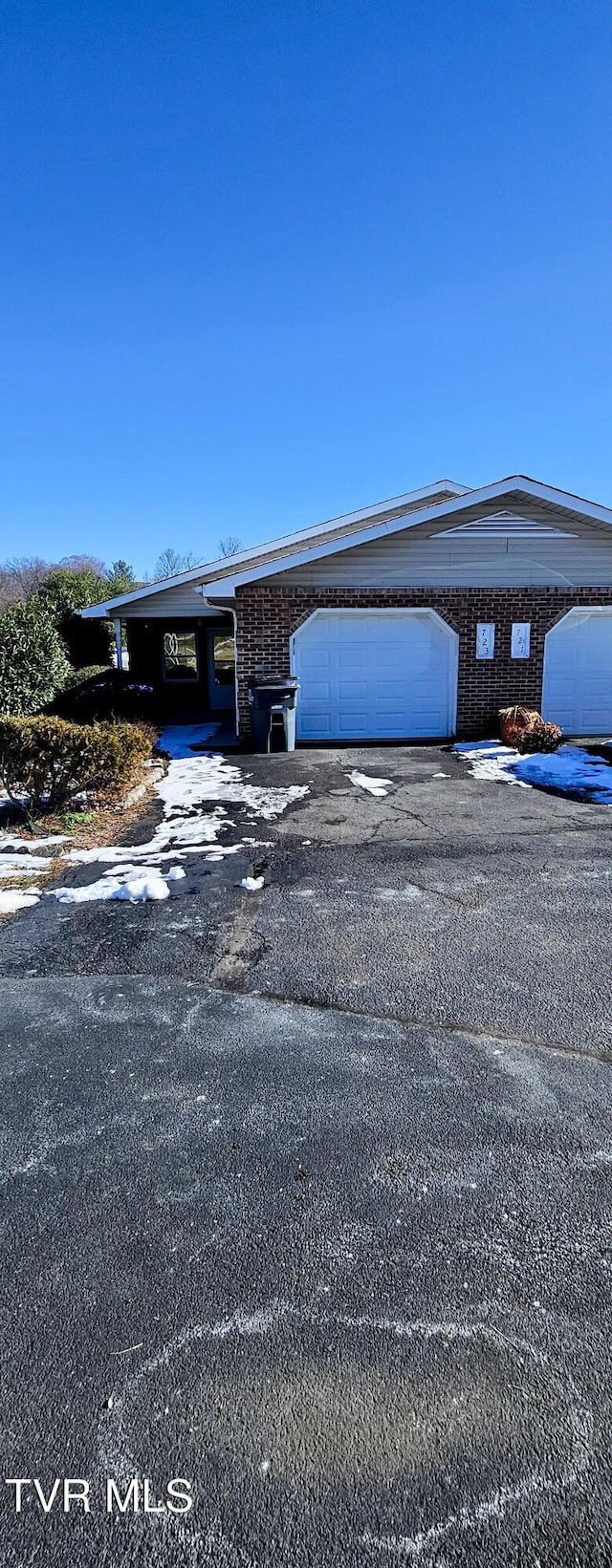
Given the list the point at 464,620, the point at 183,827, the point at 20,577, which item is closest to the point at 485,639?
the point at 464,620

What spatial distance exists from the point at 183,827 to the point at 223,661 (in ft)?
40.4

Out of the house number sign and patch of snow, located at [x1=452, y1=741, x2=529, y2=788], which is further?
the house number sign

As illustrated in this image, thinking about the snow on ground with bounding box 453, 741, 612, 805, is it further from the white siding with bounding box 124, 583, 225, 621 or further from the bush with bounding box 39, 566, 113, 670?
the bush with bounding box 39, 566, 113, 670

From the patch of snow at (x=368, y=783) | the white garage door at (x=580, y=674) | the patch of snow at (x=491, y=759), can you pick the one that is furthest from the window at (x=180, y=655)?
the patch of snow at (x=368, y=783)

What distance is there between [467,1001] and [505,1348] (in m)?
1.95

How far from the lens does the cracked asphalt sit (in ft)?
5.27

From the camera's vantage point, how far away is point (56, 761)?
297 inches

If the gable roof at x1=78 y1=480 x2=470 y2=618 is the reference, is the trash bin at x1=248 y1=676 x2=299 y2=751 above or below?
below

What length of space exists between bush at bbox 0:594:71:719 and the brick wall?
418cm

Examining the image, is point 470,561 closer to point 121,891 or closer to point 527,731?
point 527,731

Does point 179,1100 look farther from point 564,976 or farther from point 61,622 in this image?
point 61,622

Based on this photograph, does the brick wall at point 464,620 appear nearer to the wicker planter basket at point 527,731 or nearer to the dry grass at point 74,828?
the wicker planter basket at point 527,731

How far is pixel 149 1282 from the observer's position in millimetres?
2168

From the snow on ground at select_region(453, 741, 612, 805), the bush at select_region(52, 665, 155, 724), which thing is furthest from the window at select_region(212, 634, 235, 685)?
the snow on ground at select_region(453, 741, 612, 805)
